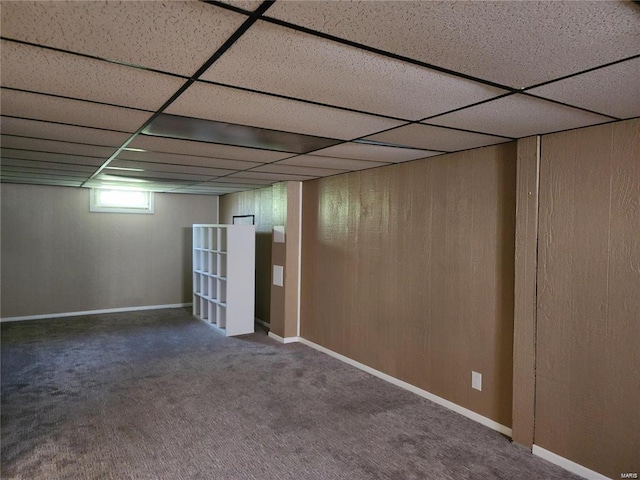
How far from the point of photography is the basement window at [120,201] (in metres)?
7.10

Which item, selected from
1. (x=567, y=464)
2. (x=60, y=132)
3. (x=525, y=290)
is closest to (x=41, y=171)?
(x=60, y=132)

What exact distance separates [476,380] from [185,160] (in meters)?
3.19

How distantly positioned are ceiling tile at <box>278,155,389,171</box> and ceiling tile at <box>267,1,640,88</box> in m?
2.24

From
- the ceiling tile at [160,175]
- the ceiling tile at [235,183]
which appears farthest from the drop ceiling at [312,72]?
the ceiling tile at [235,183]

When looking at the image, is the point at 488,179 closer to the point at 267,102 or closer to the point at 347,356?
the point at 267,102

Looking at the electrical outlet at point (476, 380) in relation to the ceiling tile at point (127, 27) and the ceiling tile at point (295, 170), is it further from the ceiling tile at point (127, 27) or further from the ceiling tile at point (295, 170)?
the ceiling tile at point (127, 27)

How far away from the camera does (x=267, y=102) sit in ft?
7.08

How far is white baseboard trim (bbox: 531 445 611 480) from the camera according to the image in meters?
2.58

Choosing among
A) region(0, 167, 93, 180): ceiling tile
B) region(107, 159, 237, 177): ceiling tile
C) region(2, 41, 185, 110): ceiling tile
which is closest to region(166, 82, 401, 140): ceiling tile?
region(2, 41, 185, 110): ceiling tile

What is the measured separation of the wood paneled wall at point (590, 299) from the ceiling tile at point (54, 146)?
3.37 m

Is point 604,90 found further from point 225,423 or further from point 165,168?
point 165,168

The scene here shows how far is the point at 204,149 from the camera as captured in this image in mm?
3436

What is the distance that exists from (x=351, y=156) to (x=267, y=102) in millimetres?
1620

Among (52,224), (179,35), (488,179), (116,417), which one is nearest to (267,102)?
(179,35)
